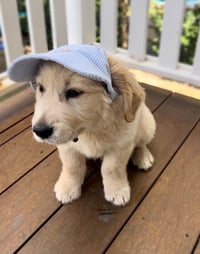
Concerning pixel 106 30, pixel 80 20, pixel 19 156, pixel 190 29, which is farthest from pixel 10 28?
pixel 190 29

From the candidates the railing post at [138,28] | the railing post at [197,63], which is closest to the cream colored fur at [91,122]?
the railing post at [197,63]

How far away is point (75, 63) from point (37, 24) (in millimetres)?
1170

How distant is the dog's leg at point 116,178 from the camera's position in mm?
1347

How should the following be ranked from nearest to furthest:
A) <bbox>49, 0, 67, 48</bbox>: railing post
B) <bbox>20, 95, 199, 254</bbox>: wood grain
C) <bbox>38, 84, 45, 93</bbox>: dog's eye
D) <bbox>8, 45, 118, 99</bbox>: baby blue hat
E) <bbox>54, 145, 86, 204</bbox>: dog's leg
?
<bbox>8, 45, 118, 99</bbox>: baby blue hat → <bbox>38, 84, 45, 93</bbox>: dog's eye → <bbox>20, 95, 199, 254</bbox>: wood grain → <bbox>54, 145, 86, 204</bbox>: dog's leg → <bbox>49, 0, 67, 48</bbox>: railing post

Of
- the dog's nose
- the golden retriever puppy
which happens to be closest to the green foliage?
the golden retriever puppy

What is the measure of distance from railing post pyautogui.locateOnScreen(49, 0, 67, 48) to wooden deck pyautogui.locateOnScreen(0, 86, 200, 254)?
0.74 meters

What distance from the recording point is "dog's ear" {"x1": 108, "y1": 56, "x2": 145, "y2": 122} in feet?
3.72

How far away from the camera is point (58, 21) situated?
7.11 feet

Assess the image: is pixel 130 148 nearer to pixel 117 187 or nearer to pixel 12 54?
pixel 117 187

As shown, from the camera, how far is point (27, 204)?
1412 millimetres

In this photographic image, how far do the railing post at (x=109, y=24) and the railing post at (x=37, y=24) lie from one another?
40 centimetres

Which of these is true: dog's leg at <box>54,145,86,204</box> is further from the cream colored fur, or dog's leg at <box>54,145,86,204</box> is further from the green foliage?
the green foliage

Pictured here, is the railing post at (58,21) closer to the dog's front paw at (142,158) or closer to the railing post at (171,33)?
the railing post at (171,33)

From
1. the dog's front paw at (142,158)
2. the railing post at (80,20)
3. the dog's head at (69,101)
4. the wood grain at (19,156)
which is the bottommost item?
the wood grain at (19,156)
